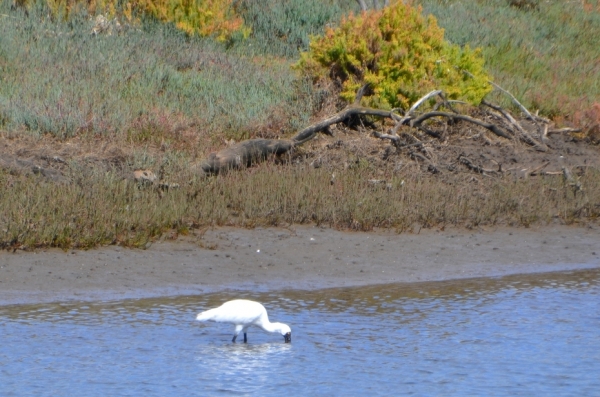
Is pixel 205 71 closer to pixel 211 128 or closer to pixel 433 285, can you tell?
pixel 211 128

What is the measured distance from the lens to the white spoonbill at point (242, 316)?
6.16m

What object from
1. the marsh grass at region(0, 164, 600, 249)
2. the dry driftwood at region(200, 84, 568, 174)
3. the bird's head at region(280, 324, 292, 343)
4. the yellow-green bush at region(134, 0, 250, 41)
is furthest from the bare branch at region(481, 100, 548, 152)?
the bird's head at region(280, 324, 292, 343)

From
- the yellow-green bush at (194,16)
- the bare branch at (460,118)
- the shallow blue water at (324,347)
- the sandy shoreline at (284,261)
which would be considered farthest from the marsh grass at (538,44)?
the shallow blue water at (324,347)

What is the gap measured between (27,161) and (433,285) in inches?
157

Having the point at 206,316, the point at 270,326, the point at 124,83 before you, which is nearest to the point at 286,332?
the point at 270,326

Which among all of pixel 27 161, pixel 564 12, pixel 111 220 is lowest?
pixel 111 220

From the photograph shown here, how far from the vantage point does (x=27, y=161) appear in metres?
9.09

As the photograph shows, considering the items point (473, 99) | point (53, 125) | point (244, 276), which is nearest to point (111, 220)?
point (244, 276)

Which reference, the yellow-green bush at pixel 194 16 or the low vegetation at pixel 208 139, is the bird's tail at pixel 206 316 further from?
the yellow-green bush at pixel 194 16

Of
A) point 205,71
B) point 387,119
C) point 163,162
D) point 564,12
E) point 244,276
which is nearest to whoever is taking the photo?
point 244,276

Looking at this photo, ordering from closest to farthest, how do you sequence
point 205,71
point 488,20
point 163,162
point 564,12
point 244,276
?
point 244,276 → point 163,162 → point 205,71 → point 488,20 → point 564,12

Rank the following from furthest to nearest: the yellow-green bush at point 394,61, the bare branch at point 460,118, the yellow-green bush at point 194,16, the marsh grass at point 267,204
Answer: the yellow-green bush at point 194,16 → the yellow-green bush at point 394,61 → the bare branch at point 460,118 → the marsh grass at point 267,204

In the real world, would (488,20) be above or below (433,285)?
above

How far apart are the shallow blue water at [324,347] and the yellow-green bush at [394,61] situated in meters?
4.49
